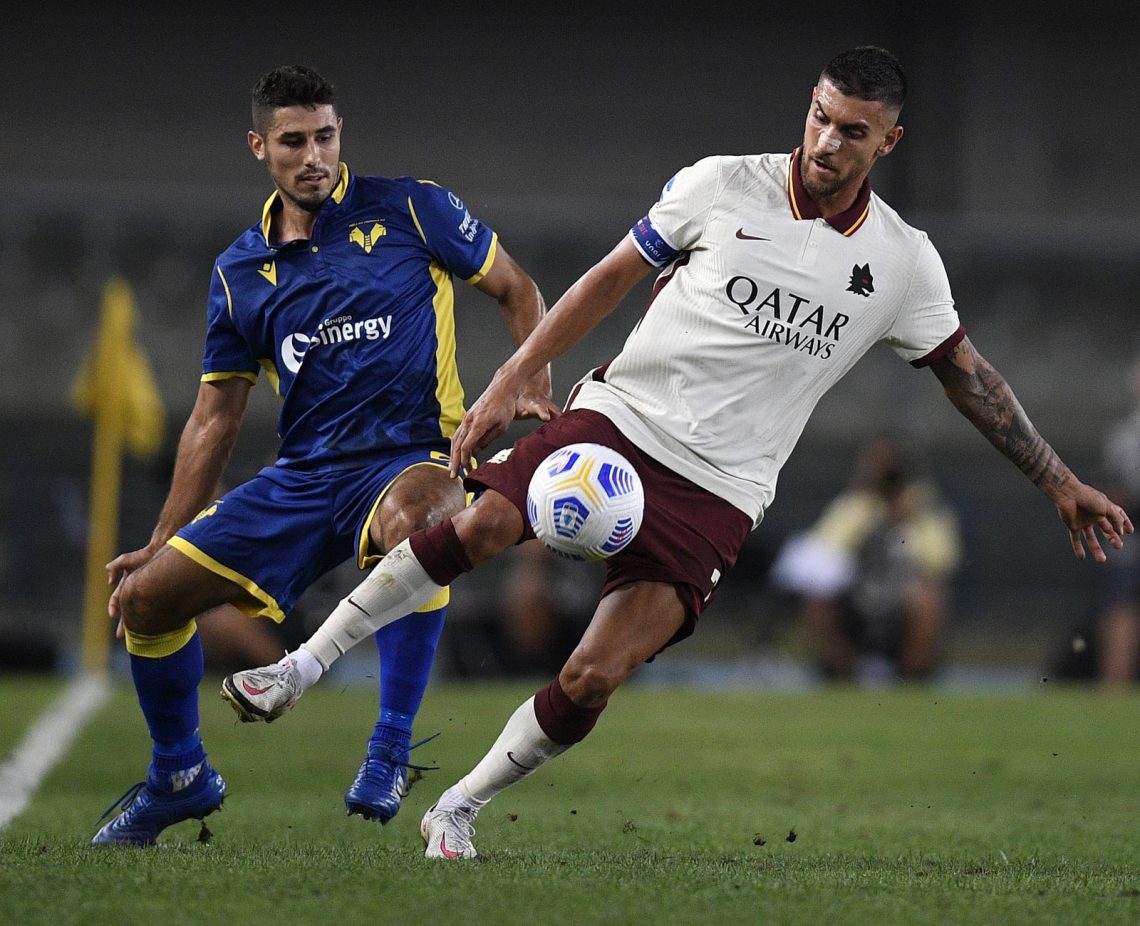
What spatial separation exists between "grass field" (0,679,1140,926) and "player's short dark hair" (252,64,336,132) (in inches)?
99.8

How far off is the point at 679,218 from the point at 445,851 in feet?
7.05

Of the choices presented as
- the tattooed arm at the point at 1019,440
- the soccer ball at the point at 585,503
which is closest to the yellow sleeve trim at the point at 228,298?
the soccer ball at the point at 585,503

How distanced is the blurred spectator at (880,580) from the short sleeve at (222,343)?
8.78m

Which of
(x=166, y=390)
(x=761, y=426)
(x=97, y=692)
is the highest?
(x=761, y=426)

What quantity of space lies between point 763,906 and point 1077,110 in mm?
20389

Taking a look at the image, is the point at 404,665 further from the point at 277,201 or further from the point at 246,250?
the point at 277,201

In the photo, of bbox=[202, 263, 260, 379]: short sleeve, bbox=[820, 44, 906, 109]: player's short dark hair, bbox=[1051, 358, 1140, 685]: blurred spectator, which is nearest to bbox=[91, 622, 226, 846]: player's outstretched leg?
bbox=[202, 263, 260, 379]: short sleeve

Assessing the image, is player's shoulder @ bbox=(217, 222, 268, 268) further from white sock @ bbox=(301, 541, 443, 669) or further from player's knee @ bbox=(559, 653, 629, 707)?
player's knee @ bbox=(559, 653, 629, 707)

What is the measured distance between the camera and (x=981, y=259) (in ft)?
69.2

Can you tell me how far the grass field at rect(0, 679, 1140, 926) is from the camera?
14.6 ft

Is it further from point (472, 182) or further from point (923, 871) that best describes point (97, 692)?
point (472, 182)

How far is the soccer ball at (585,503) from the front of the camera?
514 cm

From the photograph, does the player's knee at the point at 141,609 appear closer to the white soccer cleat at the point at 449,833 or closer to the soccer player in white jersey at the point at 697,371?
the soccer player in white jersey at the point at 697,371

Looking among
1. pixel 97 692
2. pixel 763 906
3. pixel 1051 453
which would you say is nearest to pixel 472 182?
pixel 97 692
